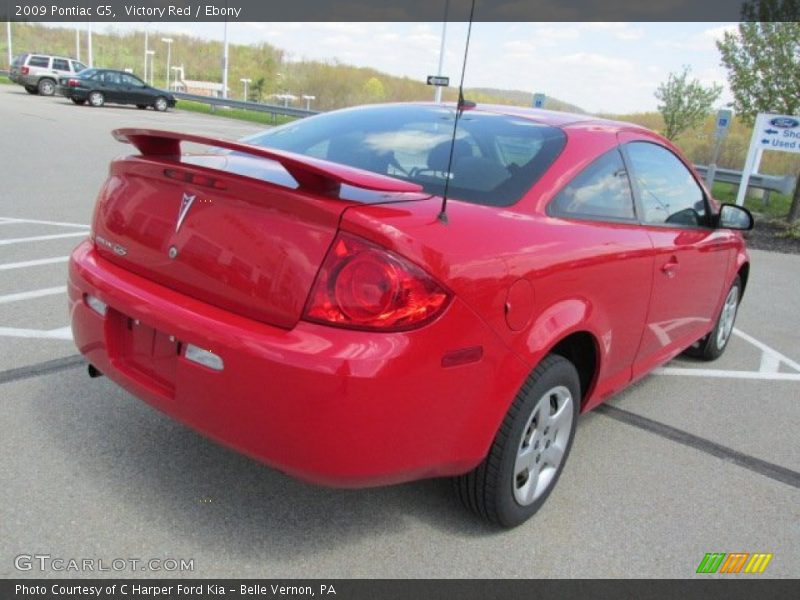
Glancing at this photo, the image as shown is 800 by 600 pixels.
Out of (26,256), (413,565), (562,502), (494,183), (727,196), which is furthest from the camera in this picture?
(727,196)

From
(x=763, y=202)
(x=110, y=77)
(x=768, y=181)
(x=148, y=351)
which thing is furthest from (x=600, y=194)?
(x=110, y=77)

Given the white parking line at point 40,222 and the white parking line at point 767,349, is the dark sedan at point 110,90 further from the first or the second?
the white parking line at point 767,349

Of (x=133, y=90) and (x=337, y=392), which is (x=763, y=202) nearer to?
(x=337, y=392)

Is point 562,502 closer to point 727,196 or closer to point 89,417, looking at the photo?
point 89,417

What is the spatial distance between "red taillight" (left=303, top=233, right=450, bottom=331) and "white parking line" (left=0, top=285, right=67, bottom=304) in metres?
3.55

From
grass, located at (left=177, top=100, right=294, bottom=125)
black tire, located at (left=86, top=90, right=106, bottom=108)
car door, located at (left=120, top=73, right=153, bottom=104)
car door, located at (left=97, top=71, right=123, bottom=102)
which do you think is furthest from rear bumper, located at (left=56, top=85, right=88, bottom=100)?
grass, located at (left=177, top=100, right=294, bottom=125)

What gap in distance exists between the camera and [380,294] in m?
2.11

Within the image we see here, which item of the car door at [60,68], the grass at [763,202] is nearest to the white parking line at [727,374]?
the grass at [763,202]

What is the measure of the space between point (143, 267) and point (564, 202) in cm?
166

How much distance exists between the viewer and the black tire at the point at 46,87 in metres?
31.2

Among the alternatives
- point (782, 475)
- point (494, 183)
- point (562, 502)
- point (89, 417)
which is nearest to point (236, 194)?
point (494, 183)

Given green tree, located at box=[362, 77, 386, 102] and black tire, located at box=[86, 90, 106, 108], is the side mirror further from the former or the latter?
green tree, located at box=[362, 77, 386, 102]

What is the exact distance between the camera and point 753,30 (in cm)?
1270

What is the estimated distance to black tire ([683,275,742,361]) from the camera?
4906mm
